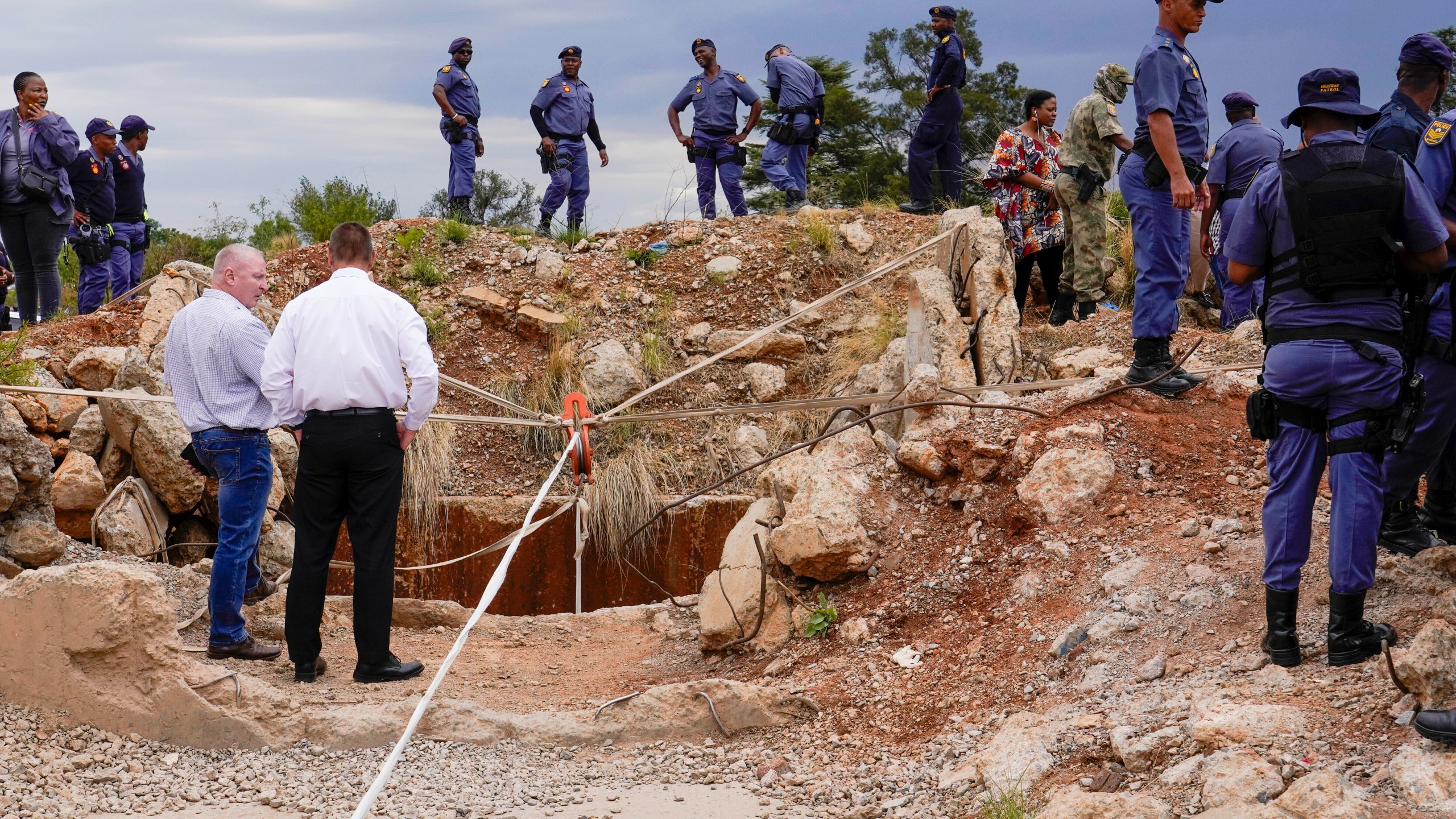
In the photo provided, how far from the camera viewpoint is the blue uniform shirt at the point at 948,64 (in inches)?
356

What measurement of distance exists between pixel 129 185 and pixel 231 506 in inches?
230

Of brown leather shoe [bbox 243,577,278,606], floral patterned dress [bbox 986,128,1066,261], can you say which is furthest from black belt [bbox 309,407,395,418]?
floral patterned dress [bbox 986,128,1066,261]

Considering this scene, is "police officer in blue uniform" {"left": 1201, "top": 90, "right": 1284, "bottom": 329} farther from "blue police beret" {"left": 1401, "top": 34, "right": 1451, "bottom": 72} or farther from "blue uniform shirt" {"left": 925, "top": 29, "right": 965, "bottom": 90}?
"blue uniform shirt" {"left": 925, "top": 29, "right": 965, "bottom": 90}

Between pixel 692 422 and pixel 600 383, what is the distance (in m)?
0.75

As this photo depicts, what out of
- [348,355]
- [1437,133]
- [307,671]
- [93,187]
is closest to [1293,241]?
[1437,133]

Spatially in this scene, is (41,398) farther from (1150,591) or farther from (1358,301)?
(1358,301)

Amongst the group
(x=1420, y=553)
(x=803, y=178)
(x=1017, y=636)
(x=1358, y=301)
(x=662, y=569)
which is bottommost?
(x=662, y=569)

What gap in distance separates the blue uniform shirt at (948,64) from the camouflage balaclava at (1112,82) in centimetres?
199

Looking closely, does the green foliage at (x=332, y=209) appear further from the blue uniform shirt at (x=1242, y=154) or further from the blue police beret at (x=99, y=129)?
the blue uniform shirt at (x=1242, y=154)

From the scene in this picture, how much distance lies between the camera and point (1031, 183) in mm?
7605

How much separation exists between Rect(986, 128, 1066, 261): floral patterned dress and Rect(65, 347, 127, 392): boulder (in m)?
5.62

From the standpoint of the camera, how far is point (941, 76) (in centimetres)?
905

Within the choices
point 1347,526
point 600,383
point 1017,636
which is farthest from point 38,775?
point 600,383

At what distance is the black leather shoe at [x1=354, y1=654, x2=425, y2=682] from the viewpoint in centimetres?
441
